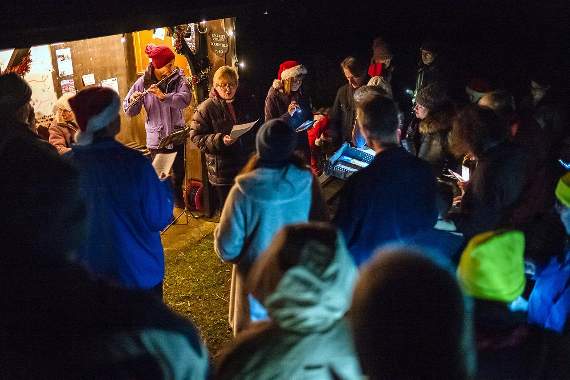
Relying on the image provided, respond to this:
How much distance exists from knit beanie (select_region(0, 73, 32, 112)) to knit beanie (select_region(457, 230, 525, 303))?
3.46 meters

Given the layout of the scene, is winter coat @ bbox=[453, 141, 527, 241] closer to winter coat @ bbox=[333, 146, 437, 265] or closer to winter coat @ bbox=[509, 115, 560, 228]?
winter coat @ bbox=[509, 115, 560, 228]

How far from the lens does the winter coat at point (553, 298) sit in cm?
295

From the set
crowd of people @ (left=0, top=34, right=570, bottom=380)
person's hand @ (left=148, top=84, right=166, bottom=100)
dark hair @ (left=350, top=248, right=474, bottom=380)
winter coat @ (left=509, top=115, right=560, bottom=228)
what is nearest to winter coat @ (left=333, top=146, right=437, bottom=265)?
crowd of people @ (left=0, top=34, right=570, bottom=380)

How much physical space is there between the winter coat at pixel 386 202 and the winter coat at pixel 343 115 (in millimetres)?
3909

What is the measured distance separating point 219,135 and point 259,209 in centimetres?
306

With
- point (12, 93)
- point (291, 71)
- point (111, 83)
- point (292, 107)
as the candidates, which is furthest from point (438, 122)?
point (111, 83)

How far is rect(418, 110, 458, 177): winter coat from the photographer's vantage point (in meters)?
5.45

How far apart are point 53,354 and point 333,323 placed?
92 cm

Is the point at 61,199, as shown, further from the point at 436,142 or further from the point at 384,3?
the point at 384,3

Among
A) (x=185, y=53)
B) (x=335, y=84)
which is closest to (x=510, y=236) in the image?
(x=185, y=53)

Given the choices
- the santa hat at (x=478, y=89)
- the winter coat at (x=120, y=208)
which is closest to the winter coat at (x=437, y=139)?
the santa hat at (x=478, y=89)

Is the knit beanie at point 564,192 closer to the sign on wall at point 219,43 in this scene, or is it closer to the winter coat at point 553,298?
the winter coat at point 553,298

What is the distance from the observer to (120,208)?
335cm

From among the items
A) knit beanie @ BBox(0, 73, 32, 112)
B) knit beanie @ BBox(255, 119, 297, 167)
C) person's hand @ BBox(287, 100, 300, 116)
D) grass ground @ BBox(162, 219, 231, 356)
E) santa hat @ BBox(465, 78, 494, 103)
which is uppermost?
knit beanie @ BBox(0, 73, 32, 112)
